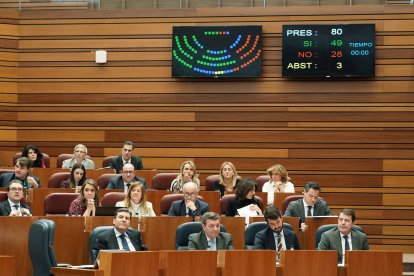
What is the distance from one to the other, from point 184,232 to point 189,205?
115 cm

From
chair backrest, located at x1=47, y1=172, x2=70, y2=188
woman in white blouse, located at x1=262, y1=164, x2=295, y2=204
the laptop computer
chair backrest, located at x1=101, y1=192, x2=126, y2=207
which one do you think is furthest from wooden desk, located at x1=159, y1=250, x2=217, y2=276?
chair backrest, located at x1=47, y1=172, x2=70, y2=188

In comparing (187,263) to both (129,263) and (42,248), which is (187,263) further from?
(42,248)

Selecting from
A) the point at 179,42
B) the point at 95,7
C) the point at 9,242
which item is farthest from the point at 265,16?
the point at 9,242

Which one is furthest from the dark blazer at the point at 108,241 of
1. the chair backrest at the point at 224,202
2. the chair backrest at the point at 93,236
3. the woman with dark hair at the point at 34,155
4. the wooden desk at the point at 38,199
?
the woman with dark hair at the point at 34,155

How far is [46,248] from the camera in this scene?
24.6 feet

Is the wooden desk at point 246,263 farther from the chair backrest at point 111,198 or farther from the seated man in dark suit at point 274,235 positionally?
the chair backrest at point 111,198

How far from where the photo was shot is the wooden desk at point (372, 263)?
788 cm

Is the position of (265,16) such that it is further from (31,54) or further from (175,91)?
(31,54)

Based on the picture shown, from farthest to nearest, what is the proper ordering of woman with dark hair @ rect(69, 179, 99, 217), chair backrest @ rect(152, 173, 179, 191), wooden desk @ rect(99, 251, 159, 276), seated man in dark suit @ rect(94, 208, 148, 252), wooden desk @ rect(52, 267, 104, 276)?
chair backrest @ rect(152, 173, 179, 191) → woman with dark hair @ rect(69, 179, 99, 217) → seated man in dark suit @ rect(94, 208, 148, 252) → wooden desk @ rect(99, 251, 159, 276) → wooden desk @ rect(52, 267, 104, 276)

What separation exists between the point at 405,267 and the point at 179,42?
418 centimetres

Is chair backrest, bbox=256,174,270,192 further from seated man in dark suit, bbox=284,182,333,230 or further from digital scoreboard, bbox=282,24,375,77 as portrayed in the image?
seated man in dark suit, bbox=284,182,333,230

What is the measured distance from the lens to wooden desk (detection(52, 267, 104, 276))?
6875 millimetres

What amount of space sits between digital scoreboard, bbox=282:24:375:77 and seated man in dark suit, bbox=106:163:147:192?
2902 mm

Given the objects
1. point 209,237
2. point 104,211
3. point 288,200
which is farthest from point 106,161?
point 209,237
